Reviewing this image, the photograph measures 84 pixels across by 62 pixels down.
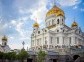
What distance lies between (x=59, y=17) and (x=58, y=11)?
275 cm

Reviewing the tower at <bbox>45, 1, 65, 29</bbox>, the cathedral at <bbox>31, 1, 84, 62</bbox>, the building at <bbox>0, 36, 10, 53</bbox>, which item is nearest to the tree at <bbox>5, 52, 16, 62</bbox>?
the cathedral at <bbox>31, 1, 84, 62</bbox>

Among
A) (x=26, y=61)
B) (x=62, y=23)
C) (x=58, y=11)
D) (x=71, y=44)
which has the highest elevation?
(x=58, y=11)

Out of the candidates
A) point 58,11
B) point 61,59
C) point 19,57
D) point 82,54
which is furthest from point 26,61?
point 58,11

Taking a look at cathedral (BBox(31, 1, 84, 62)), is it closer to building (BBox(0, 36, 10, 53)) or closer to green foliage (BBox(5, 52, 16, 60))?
green foliage (BBox(5, 52, 16, 60))

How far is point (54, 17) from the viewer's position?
46.4 m

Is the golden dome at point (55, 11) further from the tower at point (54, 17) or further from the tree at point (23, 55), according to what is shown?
the tree at point (23, 55)

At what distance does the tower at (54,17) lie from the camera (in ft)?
146

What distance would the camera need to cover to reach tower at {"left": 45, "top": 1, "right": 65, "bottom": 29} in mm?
44594

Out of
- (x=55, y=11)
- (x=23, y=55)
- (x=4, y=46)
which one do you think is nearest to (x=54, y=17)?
(x=55, y=11)

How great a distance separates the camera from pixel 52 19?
46.9m

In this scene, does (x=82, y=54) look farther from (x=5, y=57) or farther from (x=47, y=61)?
(x=5, y=57)

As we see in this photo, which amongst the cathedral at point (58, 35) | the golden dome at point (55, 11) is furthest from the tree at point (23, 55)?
the golden dome at point (55, 11)

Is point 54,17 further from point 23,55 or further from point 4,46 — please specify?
point 23,55

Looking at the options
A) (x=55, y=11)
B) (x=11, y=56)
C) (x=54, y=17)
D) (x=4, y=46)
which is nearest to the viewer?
(x=11, y=56)
